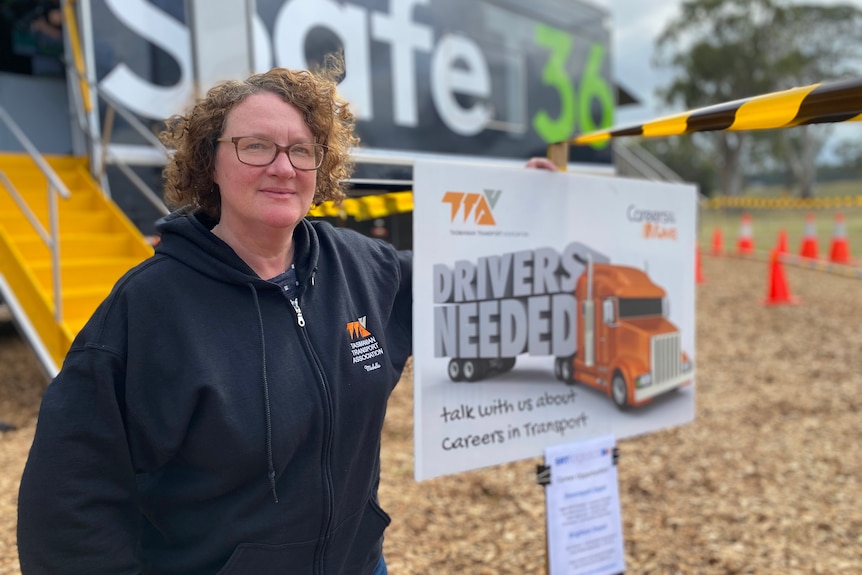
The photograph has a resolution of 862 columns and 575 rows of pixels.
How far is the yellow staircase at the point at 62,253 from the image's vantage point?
12.7ft

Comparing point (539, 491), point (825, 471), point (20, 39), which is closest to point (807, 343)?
point (825, 471)

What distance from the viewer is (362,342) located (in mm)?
1591

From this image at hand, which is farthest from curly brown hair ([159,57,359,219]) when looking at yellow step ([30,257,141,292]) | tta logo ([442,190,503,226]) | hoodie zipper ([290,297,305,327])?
yellow step ([30,257,141,292])

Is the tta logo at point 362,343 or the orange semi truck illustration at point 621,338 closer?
the tta logo at point 362,343

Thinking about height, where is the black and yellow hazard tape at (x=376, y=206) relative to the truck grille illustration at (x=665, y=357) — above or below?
above

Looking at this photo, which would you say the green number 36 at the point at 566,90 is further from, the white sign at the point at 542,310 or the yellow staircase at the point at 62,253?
the white sign at the point at 542,310

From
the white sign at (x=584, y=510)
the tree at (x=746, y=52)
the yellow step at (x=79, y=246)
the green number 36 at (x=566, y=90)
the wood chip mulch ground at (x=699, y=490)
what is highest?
the tree at (x=746, y=52)

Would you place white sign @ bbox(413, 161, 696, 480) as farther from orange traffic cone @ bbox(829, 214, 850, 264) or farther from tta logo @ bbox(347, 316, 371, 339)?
orange traffic cone @ bbox(829, 214, 850, 264)

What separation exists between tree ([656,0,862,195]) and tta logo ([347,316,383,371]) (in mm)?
35143

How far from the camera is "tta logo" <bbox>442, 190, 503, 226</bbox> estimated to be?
208 cm

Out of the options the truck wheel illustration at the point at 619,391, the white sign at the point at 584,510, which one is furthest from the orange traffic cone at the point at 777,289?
the white sign at the point at 584,510

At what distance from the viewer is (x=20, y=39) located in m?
6.34

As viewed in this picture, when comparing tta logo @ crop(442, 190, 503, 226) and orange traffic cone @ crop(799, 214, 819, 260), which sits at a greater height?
tta logo @ crop(442, 190, 503, 226)

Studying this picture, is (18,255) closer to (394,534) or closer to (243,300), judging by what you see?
(394,534)
